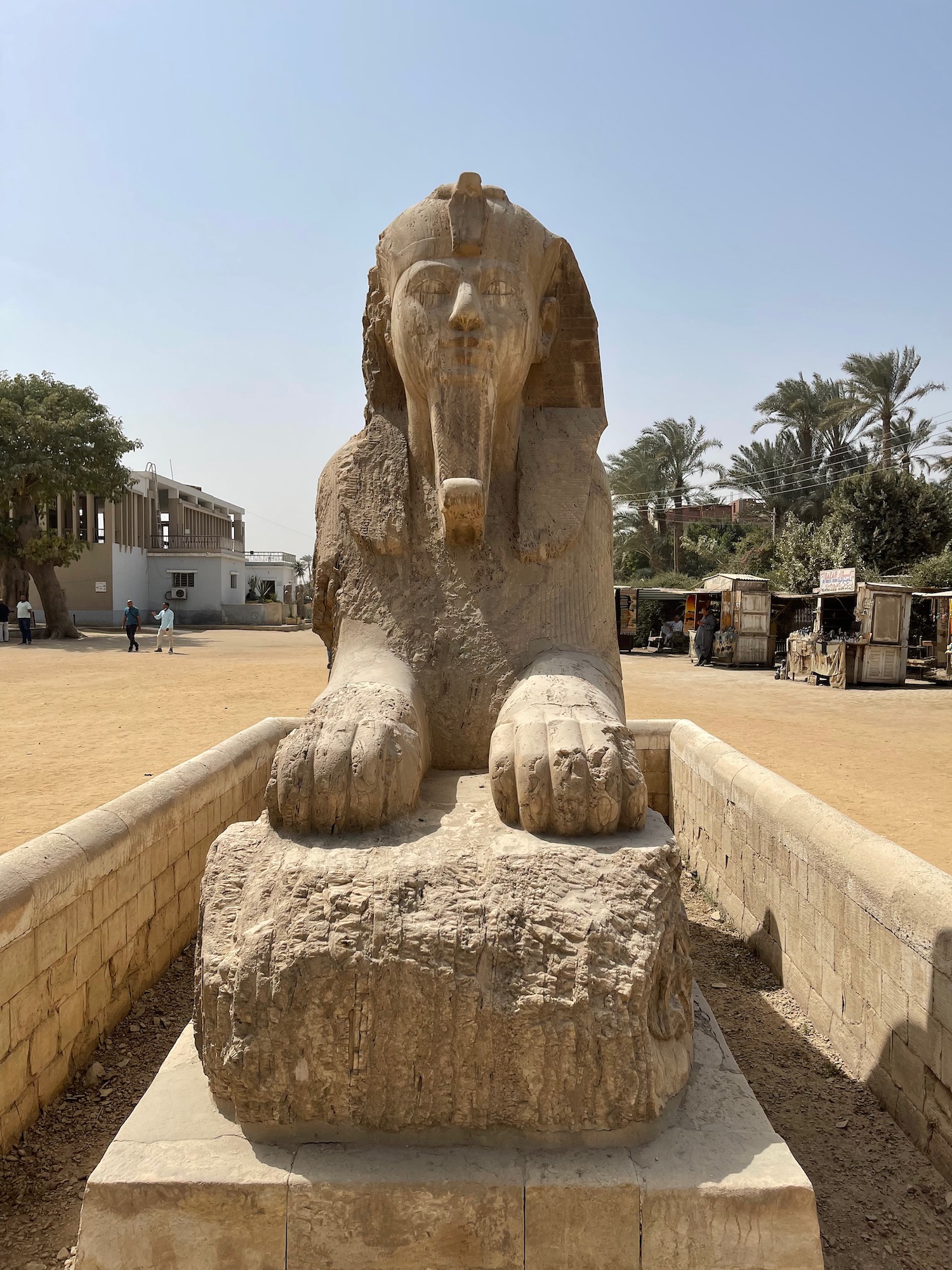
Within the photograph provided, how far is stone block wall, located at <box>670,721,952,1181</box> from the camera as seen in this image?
1975mm

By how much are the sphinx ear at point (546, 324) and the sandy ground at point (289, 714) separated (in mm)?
3188

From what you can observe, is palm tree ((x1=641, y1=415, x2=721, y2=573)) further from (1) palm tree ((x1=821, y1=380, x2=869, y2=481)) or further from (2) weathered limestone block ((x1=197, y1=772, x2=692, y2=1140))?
(2) weathered limestone block ((x1=197, y1=772, x2=692, y2=1140))

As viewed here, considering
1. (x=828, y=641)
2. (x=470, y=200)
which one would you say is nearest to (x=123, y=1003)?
(x=470, y=200)

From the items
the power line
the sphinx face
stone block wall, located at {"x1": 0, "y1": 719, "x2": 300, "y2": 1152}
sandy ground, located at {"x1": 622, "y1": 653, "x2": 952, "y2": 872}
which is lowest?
sandy ground, located at {"x1": 622, "y1": 653, "x2": 952, "y2": 872}

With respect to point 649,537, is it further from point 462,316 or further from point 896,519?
point 462,316

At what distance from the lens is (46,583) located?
19.5m

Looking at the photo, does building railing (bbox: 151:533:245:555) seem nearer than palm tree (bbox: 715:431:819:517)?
No

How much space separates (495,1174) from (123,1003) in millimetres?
1734

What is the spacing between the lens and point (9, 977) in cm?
201

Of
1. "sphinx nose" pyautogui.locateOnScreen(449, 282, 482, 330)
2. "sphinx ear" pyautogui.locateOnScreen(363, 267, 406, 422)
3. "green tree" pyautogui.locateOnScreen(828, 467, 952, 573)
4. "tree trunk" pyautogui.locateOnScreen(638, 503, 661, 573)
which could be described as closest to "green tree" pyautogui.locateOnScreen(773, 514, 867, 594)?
"green tree" pyautogui.locateOnScreen(828, 467, 952, 573)

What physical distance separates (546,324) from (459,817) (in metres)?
1.42

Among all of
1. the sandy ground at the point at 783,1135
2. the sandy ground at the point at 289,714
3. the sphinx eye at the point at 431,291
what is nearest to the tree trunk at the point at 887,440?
the sandy ground at the point at 289,714

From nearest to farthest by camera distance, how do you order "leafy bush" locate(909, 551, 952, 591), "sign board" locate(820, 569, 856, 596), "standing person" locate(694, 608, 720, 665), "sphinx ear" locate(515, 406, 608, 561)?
"sphinx ear" locate(515, 406, 608, 561) < "sign board" locate(820, 569, 856, 596) < "standing person" locate(694, 608, 720, 665) < "leafy bush" locate(909, 551, 952, 591)

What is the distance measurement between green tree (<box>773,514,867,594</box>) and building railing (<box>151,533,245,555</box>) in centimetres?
1965
